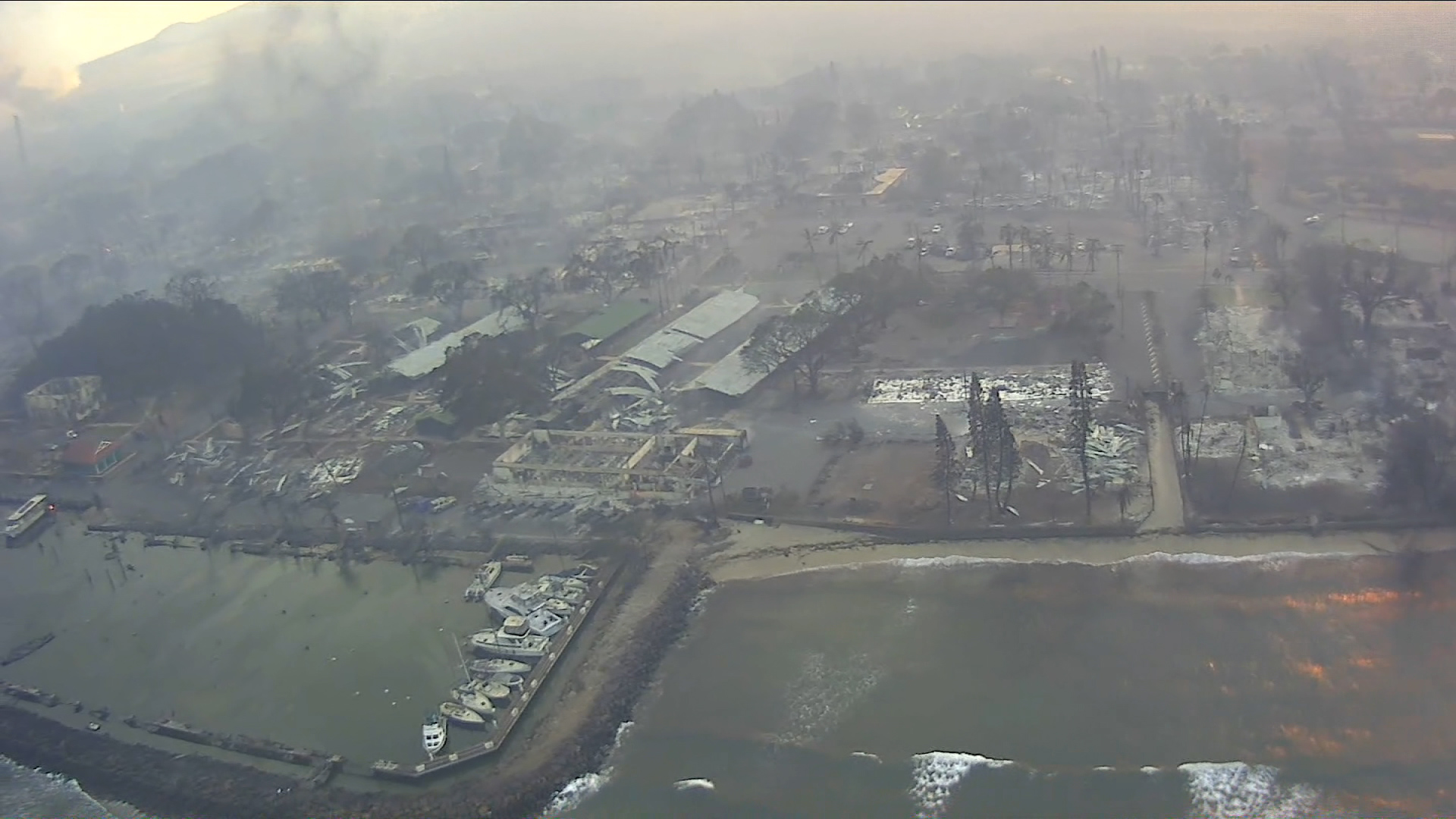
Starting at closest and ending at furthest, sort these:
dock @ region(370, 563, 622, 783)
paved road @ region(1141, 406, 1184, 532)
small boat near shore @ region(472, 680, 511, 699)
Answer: dock @ region(370, 563, 622, 783), small boat near shore @ region(472, 680, 511, 699), paved road @ region(1141, 406, 1184, 532)

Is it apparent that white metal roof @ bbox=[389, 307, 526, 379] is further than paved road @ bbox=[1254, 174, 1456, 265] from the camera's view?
No

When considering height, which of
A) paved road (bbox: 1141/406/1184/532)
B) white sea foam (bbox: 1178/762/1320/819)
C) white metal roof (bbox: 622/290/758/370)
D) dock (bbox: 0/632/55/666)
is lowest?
white sea foam (bbox: 1178/762/1320/819)

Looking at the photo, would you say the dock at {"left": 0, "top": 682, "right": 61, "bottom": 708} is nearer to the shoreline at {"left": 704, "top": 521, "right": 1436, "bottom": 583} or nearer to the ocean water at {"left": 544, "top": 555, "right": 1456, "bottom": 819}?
the ocean water at {"left": 544, "top": 555, "right": 1456, "bottom": 819}

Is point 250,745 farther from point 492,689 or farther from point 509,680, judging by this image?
point 509,680

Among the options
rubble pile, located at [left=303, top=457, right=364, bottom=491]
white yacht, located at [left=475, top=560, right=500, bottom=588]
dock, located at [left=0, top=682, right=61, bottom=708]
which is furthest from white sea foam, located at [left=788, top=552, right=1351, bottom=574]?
dock, located at [left=0, top=682, right=61, bottom=708]

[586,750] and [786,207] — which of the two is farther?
[786,207]

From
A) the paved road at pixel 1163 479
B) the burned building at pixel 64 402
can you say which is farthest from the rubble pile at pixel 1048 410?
the burned building at pixel 64 402

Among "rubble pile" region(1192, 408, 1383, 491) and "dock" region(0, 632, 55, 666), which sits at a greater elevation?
"dock" region(0, 632, 55, 666)

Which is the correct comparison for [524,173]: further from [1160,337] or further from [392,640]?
[392,640]

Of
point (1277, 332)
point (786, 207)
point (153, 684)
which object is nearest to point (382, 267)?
point (786, 207)
